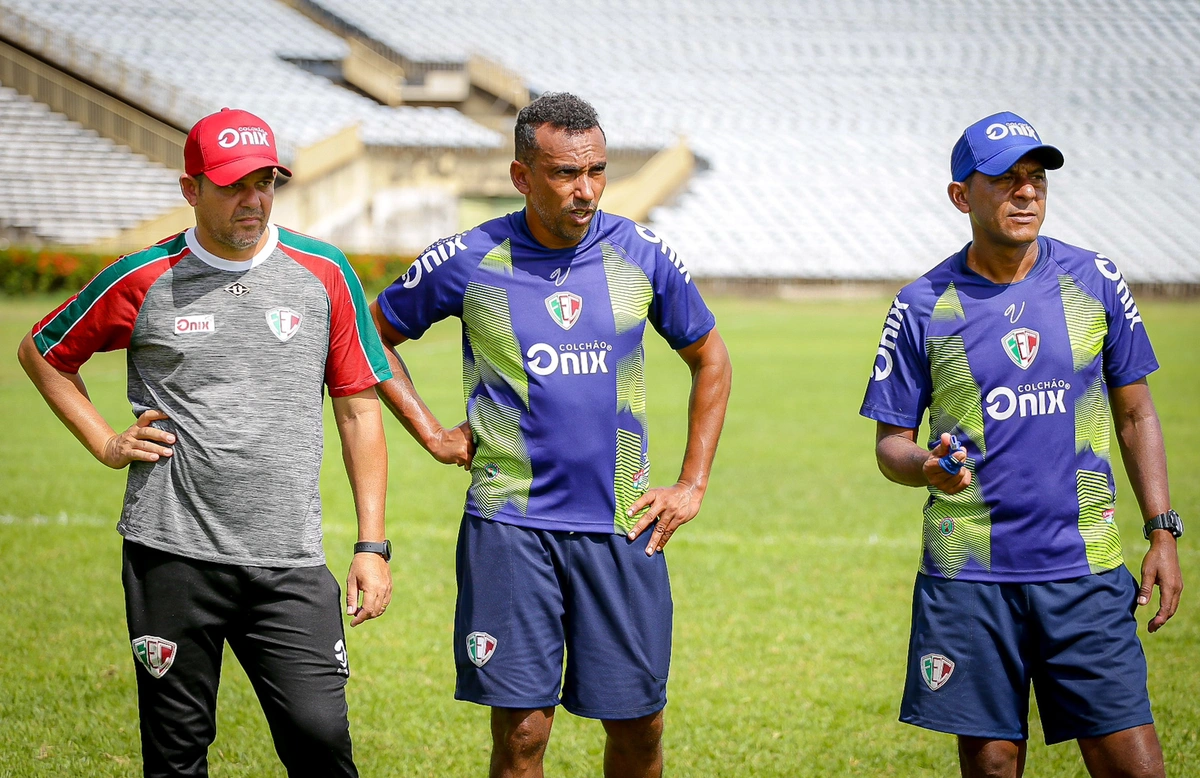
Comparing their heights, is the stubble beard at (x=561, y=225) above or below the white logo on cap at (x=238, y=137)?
below

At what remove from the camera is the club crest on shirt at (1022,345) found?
144 inches

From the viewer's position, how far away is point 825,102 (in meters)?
48.5

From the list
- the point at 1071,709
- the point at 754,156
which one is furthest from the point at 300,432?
the point at 754,156

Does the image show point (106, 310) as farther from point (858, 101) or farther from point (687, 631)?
point (858, 101)

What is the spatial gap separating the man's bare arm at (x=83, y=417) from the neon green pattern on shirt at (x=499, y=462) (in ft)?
3.04

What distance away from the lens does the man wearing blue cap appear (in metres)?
3.59

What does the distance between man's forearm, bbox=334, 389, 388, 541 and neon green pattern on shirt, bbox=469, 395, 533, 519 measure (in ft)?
0.97

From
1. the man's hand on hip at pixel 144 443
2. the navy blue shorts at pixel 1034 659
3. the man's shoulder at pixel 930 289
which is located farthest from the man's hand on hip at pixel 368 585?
the man's shoulder at pixel 930 289

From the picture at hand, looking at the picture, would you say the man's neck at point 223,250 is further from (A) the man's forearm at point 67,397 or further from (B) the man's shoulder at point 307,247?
(A) the man's forearm at point 67,397

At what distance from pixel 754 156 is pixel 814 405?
29.2m

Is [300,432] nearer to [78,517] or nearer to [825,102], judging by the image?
[78,517]

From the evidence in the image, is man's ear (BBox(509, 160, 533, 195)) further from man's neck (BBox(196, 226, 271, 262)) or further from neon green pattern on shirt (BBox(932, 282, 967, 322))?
neon green pattern on shirt (BBox(932, 282, 967, 322))

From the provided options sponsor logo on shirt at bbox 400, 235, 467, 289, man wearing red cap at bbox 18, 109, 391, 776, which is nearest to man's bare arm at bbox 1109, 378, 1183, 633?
sponsor logo on shirt at bbox 400, 235, 467, 289

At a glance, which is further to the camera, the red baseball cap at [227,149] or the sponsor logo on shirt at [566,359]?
the sponsor logo on shirt at [566,359]
